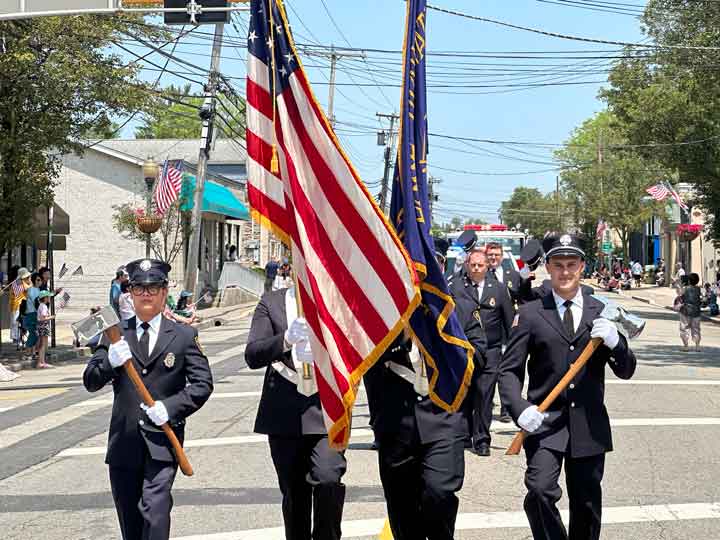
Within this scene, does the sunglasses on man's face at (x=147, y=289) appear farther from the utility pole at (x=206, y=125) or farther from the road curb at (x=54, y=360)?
the utility pole at (x=206, y=125)

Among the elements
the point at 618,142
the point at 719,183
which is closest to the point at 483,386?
the point at 719,183

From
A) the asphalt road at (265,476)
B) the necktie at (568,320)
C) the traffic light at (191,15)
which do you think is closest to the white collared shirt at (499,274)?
the asphalt road at (265,476)

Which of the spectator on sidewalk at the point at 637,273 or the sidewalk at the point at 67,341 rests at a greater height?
the spectator on sidewalk at the point at 637,273


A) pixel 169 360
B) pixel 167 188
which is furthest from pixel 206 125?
pixel 169 360

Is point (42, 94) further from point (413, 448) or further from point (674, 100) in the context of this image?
point (674, 100)

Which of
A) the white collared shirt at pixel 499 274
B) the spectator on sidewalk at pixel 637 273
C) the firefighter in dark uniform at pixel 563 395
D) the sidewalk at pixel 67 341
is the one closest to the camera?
the firefighter in dark uniform at pixel 563 395

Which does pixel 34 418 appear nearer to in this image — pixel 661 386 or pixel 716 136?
pixel 661 386

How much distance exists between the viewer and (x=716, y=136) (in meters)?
32.9

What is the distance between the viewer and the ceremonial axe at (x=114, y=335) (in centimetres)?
552

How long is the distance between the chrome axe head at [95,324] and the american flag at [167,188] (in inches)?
1030

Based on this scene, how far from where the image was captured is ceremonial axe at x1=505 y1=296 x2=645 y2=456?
18.3 ft

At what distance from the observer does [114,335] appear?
5609 millimetres

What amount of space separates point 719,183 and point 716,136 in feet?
9.53

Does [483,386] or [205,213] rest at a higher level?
[205,213]
